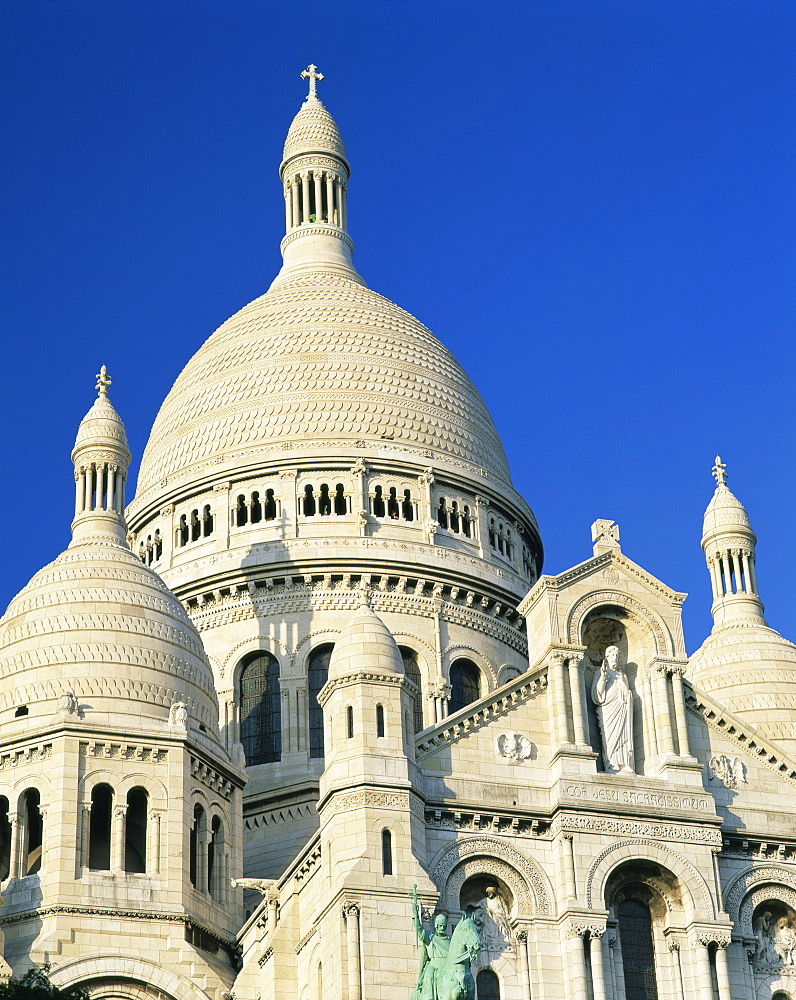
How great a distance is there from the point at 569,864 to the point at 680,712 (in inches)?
192

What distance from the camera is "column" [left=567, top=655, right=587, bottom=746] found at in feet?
162

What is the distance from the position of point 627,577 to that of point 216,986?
12.8 m

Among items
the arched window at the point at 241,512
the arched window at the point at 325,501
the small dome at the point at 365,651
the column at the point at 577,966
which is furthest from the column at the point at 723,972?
the arched window at the point at 241,512

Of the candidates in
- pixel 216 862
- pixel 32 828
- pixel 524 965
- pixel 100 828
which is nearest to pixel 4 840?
pixel 32 828

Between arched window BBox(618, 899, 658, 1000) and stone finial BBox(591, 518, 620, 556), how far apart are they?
312 inches

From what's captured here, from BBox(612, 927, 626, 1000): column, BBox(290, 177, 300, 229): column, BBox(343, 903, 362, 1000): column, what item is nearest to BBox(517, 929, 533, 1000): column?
BBox(612, 927, 626, 1000): column

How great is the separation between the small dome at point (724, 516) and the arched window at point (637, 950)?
21.2 m

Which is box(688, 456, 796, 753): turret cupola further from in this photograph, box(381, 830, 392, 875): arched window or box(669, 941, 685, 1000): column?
box(381, 830, 392, 875): arched window

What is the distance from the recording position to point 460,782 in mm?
47938

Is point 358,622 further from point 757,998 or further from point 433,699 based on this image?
point 433,699

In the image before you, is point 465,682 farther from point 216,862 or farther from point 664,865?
point 664,865

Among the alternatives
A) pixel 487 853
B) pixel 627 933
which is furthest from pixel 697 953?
pixel 487 853

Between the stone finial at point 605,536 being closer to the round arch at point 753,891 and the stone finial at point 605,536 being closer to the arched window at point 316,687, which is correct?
the round arch at point 753,891

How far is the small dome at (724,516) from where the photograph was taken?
222 ft
